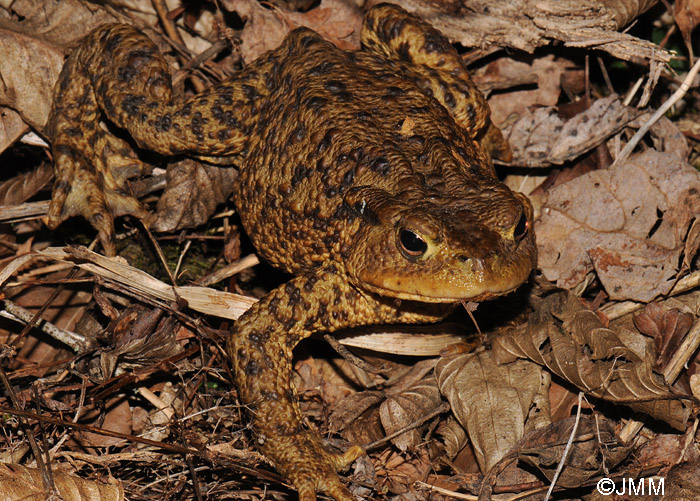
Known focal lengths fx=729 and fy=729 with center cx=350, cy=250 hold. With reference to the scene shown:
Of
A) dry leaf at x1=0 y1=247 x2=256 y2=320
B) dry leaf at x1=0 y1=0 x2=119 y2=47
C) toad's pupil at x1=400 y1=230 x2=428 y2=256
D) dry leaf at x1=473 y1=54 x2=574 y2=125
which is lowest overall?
dry leaf at x1=0 y1=247 x2=256 y2=320

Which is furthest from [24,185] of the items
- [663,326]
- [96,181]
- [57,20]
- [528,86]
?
[663,326]

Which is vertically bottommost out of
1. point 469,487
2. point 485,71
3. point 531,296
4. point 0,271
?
point 469,487

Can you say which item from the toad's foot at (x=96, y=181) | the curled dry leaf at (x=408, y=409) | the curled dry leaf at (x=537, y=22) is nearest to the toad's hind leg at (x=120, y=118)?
the toad's foot at (x=96, y=181)

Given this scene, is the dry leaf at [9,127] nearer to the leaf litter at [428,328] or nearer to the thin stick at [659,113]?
the leaf litter at [428,328]

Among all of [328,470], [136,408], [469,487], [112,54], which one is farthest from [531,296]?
[112,54]

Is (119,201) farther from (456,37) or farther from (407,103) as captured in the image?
(456,37)

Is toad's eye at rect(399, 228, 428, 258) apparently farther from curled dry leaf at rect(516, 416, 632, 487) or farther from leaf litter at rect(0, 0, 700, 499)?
curled dry leaf at rect(516, 416, 632, 487)

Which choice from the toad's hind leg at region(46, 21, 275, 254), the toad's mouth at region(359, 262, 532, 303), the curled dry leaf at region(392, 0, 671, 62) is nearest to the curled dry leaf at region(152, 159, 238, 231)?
the toad's hind leg at region(46, 21, 275, 254)
